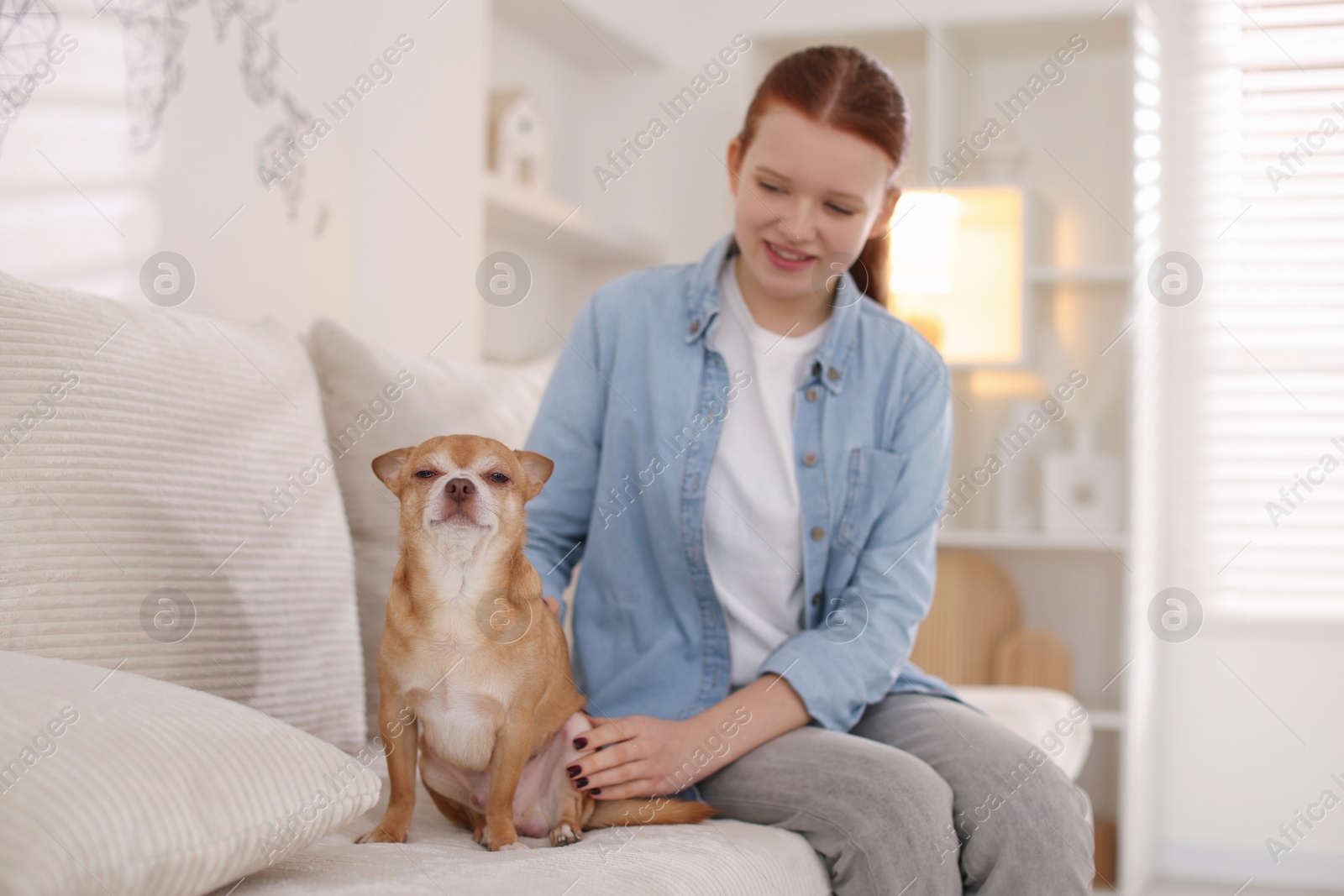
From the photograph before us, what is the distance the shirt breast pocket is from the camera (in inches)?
50.9

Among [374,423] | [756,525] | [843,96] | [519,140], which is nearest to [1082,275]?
[519,140]

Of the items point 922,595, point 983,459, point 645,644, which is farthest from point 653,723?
point 983,459

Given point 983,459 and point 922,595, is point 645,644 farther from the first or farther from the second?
point 983,459

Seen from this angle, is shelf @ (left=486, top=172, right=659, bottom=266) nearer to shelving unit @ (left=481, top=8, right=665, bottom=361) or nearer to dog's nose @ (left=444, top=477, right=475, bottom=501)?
shelving unit @ (left=481, top=8, right=665, bottom=361)

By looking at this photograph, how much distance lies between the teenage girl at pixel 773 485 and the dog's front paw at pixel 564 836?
0.57 ft

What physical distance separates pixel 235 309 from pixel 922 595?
1.08m

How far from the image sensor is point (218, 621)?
3.70ft

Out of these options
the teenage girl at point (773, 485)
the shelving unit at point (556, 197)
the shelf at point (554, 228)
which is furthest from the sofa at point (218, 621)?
the shelving unit at point (556, 197)

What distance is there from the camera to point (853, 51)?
52.1 inches

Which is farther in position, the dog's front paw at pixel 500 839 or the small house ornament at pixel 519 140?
the small house ornament at pixel 519 140

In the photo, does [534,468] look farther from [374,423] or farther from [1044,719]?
[1044,719]

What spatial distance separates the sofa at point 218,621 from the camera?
0.69 metres

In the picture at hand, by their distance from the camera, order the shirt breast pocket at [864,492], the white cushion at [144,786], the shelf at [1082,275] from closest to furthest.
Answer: the white cushion at [144,786] < the shirt breast pocket at [864,492] < the shelf at [1082,275]

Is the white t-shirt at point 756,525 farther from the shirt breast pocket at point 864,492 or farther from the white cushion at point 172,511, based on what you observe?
the white cushion at point 172,511
